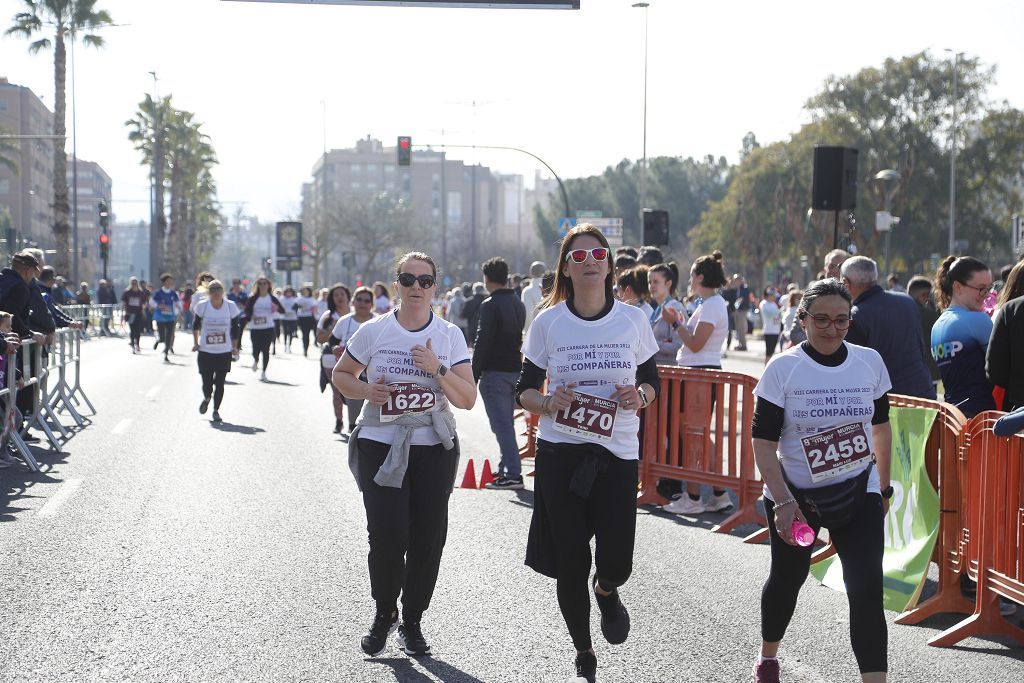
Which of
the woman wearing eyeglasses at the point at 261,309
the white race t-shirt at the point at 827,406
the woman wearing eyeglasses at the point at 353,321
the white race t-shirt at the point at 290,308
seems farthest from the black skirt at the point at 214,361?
the white race t-shirt at the point at 290,308

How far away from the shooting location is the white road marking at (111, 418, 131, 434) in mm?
15375

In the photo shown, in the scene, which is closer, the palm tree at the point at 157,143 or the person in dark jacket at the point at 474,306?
the person in dark jacket at the point at 474,306

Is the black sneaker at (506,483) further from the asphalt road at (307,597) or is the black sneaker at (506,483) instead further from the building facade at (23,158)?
the building facade at (23,158)

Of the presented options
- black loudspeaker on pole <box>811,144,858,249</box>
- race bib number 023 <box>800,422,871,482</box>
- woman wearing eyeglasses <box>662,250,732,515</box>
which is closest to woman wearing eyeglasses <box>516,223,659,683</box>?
race bib number 023 <box>800,422,871,482</box>

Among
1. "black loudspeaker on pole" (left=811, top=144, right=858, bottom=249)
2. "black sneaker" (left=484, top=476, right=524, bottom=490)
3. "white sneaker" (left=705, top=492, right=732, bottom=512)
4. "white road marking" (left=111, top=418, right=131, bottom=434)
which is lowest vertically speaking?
"white road marking" (left=111, top=418, right=131, bottom=434)

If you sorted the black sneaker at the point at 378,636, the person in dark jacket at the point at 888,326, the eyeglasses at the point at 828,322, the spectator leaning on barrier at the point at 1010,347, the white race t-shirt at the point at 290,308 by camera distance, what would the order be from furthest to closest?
1. the white race t-shirt at the point at 290,308
2. the person in dark jacket at the point at 888,326
3. the spectator leaning on barrier at the point at 1010,347
4. the black sneaker at the point at 378,636
5. the eyeglasses at the point at 828,322

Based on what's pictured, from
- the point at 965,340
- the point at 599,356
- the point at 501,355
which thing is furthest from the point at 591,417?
the point at 501,355

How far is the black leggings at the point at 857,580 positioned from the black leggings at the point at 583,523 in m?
0.57

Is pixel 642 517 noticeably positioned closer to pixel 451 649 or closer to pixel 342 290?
pixel 451 649

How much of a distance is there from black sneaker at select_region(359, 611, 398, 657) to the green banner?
263cm

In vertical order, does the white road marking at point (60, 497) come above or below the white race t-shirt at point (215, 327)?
below

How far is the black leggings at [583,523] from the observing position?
201 inches

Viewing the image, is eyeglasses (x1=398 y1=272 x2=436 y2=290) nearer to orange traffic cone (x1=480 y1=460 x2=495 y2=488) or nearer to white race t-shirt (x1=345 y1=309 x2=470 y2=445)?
white race t-shirt (x1=345 y1=309 x2=470 y2=445)

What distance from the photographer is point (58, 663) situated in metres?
5.56
